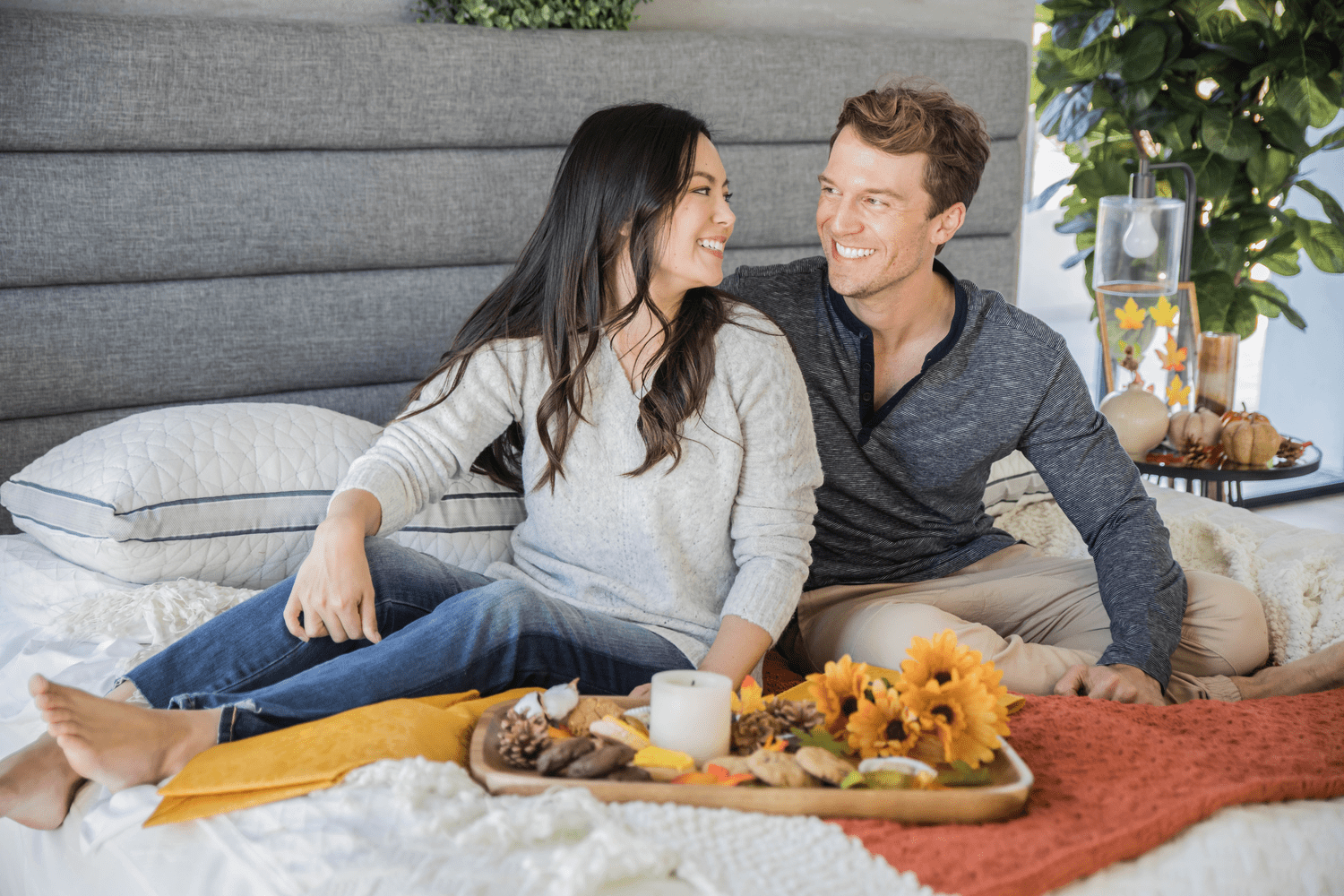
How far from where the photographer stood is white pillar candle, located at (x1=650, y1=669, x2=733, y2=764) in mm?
1001

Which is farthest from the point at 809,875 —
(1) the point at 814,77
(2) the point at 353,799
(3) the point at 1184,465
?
(1) the point at 814,77

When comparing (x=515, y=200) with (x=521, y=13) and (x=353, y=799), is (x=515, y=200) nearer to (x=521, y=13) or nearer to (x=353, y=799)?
(x=521, y=13)

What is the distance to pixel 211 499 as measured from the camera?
1482 mm

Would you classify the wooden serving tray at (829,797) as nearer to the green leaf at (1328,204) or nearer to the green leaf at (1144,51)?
the green leaf at (1144,51)

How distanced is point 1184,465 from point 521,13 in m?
1.50

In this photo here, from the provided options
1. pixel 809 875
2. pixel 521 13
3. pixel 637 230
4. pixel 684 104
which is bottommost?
pixel 809 875

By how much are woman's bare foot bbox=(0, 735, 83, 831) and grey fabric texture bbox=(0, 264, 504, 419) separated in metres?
0.80

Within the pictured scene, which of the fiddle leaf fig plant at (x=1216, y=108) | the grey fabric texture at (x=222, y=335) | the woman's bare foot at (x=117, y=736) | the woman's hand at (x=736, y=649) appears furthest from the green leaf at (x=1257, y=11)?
the woman's bare foot at (x=117, y=736)

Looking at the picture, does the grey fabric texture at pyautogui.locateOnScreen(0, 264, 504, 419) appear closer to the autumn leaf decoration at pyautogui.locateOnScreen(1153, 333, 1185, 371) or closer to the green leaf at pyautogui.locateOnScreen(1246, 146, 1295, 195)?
the autumn leaf decoration at pyautogui.locateOnScreen(1153, 333, 1185, 371)

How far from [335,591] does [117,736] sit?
26 centimetres

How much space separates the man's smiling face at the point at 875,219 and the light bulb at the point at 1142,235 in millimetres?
1103

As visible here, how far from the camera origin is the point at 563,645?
4.11ft

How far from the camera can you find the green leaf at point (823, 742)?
1.02 metres

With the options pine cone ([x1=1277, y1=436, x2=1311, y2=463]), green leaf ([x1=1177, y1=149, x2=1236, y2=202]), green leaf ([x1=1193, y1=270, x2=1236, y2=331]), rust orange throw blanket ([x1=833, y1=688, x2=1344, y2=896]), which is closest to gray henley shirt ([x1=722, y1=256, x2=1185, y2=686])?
rust orange throw blanket ([x1=833, y1=688, x2=1344, y2=896])
